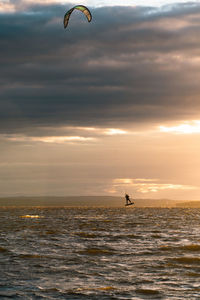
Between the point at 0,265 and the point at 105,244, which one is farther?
the point at 105,244

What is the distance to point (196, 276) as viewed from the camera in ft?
63.5

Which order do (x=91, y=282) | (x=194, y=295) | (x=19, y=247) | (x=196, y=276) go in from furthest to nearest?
(x=19, y=247) < (x=196, y=276) < (x=91, y=282) < (x=194, y=295)

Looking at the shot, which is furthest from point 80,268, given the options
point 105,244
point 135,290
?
point 105,244

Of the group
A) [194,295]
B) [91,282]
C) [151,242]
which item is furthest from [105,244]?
[194,295]

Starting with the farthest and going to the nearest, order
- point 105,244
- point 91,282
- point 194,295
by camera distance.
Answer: point 105,244, point 91,282, point 194,295

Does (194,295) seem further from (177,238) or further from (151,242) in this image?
(177,238)

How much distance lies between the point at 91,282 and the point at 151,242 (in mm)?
14549

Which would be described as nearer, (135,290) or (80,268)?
(135,290)

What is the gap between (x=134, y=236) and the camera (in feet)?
120

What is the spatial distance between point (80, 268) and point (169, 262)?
4664mm

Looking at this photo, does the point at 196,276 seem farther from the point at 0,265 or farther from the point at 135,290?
the point at 0,265

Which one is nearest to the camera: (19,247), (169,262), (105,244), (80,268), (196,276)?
(196,276)

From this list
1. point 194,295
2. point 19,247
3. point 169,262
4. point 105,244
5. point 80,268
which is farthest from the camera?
point 105,244

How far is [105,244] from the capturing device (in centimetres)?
3069
